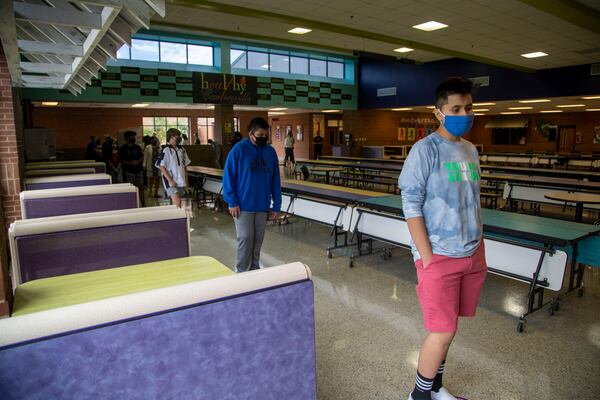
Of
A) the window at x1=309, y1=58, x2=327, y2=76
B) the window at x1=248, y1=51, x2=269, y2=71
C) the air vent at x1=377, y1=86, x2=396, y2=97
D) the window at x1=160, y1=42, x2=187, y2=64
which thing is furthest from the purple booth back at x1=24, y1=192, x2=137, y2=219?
the air vent at x1=377, y1=86, x2=396, y2=97

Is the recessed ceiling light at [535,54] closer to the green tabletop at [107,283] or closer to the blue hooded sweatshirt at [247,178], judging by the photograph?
the blue hooded sweatshirt at [247,178]

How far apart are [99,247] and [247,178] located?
1344mm

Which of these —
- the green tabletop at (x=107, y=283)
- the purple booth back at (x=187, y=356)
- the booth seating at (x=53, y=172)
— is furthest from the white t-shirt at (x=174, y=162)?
the purple booth back at (x=187, y=356)

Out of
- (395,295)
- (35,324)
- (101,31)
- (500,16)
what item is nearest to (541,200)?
(500,16)

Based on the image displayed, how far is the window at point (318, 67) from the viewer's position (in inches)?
650

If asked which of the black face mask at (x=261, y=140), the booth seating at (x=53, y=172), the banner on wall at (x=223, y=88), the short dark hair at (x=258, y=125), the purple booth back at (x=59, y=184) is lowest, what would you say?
the purple booth back at (x=59, y=184)

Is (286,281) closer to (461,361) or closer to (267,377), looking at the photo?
(267,377)

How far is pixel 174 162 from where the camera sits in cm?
571

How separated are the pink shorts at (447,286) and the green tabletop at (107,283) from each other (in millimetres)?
937

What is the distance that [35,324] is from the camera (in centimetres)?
106

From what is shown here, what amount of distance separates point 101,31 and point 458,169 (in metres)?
2.62

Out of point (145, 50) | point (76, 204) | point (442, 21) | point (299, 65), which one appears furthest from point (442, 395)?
point (299, 65)

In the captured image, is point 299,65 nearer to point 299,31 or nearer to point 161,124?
point 299,31

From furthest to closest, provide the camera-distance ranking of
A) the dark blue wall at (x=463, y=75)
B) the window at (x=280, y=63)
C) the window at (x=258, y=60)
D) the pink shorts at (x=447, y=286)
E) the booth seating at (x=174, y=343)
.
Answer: the window at (x=280, y=63) < the window at (x=258, y=60) < the dark blue wall at (x=463, y=75) < the pink shorts at (x=447, y=286) < the booth seating at (x=174, y=343)
